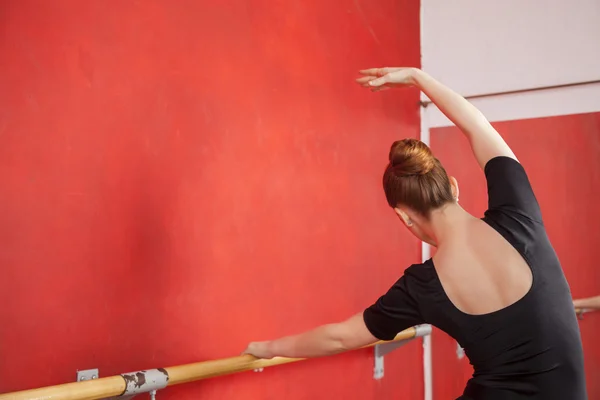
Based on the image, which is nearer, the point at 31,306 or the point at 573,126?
the point at 31,306

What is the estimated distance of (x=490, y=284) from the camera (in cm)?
141

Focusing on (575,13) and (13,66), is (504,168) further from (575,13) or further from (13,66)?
(575,13)

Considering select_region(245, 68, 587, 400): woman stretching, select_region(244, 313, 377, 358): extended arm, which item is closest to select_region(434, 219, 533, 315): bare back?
select_region(245, 68, 587, 400): woman stretching

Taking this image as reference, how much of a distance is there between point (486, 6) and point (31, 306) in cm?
230

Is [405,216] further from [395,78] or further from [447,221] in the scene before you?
[395,78]

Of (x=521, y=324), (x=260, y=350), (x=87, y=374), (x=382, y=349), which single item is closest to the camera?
(x=521, y=324)

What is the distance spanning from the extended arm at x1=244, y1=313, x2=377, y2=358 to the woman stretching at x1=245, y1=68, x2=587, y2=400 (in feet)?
0.11

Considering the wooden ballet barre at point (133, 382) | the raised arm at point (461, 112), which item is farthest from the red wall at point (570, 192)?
the wooden ballet barre at point (133, 382)

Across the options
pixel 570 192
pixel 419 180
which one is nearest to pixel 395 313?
pixel 419 180

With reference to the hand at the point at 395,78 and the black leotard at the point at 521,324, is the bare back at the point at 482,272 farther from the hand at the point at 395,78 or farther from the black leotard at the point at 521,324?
the hand at the point at 395,78

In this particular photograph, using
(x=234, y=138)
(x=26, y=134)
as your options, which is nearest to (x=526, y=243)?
(x=234, y=138)

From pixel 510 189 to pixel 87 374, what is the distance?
1.08 m

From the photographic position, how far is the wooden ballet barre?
134 cm

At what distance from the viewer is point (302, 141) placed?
7.73 feet
